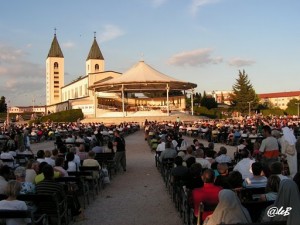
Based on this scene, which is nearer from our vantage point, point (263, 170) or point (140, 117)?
point (263, 170)

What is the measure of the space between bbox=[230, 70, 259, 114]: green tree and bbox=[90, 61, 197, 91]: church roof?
28698 mm

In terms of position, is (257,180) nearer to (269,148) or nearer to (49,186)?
(49,186)

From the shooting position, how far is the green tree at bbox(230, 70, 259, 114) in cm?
8331

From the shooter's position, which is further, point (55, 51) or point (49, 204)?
point (55, 51)

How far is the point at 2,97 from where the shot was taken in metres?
112

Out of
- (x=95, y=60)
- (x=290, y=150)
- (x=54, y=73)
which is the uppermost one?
(x=95, y=60)

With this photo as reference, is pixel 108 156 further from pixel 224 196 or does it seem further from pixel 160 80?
pixel 160 80

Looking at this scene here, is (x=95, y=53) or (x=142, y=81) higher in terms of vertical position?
(x=95, y=53)

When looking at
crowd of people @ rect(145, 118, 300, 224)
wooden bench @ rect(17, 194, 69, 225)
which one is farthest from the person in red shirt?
wooden bench @ rect(17, 194, 69, 225)

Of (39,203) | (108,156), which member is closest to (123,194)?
(108,156)

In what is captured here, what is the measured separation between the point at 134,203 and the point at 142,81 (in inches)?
1723

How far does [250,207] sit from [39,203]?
3091mm

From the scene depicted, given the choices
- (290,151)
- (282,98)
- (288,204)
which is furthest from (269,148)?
(282,98)

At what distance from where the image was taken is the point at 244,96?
83625mm
